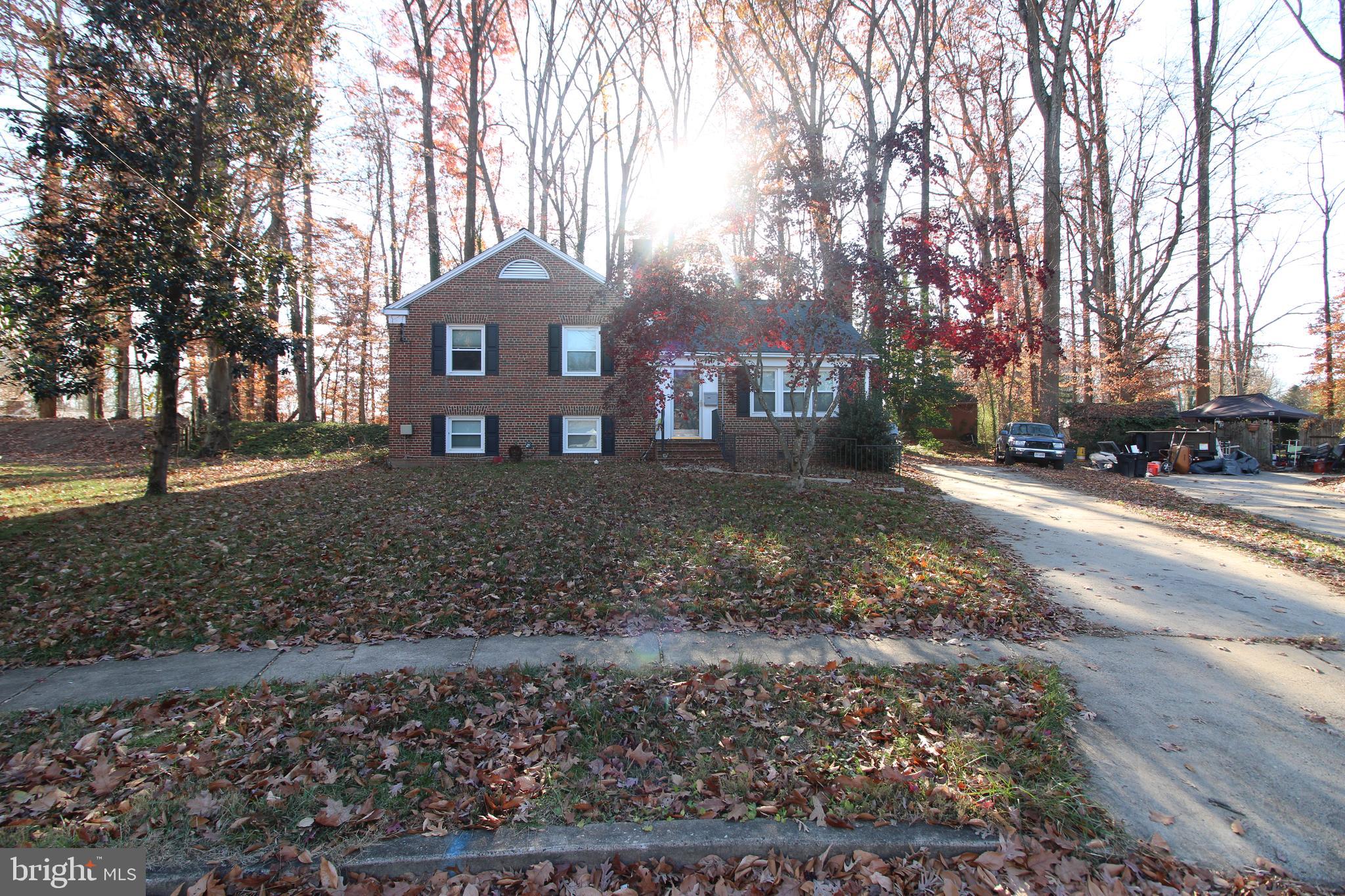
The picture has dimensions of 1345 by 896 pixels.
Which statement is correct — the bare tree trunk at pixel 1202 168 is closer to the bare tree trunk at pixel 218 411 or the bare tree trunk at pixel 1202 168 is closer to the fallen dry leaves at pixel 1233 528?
the fallen dry leaves at pixel 1233 528

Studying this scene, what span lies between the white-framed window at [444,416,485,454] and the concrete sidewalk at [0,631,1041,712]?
1275cm

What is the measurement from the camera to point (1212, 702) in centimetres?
408

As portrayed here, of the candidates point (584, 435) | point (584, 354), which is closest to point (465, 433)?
point (584, 435)

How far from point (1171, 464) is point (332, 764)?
77.5ft

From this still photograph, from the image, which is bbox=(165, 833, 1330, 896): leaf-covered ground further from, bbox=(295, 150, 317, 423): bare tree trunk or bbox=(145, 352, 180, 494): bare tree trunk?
bbox=(295, 150, 317, 423): bare tree trunk

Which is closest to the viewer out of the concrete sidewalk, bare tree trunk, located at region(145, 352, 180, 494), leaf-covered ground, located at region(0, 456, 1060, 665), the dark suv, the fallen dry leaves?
the concrete sidewalk

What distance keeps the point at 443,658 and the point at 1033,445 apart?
20.1m

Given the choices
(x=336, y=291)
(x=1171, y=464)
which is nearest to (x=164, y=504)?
(x=336, y=291)

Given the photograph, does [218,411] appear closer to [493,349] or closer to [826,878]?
[493,349]

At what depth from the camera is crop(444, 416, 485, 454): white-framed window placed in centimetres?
1747

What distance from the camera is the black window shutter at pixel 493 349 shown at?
1730 cm

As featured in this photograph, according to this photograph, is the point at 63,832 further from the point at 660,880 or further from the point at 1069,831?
the point at 1069,831

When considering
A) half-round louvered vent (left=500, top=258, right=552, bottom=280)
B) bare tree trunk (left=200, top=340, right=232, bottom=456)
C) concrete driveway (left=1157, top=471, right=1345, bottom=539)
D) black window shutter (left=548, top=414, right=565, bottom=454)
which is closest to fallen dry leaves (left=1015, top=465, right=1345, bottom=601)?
concrete driveway (left=1157, top=471, right=1345, bottom=539)

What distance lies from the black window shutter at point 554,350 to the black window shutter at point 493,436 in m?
1.97
